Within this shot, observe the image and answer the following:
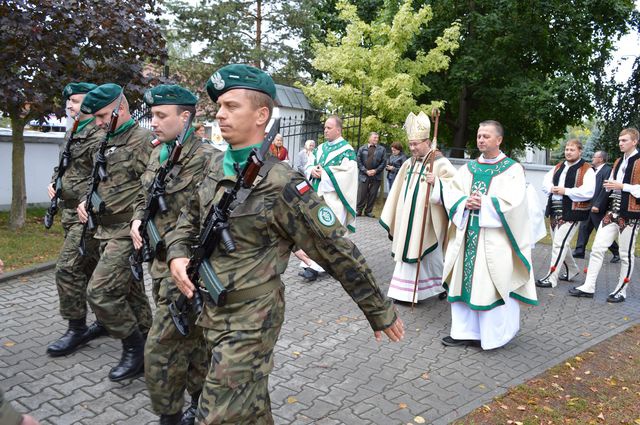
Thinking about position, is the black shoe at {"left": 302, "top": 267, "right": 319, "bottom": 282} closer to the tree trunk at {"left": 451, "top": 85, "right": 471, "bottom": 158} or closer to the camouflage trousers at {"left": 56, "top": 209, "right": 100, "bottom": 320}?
the camouflage trousers at {"left": 56, "top": 209, "right": 100, "bottom": 320}


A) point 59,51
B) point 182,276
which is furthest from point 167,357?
point 59,51

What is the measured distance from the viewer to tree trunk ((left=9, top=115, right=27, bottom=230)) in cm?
1012

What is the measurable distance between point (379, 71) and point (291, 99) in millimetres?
2807

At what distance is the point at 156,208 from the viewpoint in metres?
4.08

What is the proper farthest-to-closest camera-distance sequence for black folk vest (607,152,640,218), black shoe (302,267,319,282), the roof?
the roof
black shoe (302,267,319,282)
black folk vest (607,152,640,218)

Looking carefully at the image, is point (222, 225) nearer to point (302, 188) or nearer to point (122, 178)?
point (302, 188)

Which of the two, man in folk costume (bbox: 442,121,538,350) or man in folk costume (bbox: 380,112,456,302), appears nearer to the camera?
man in folk costume (bbox: 442,121,538,350)

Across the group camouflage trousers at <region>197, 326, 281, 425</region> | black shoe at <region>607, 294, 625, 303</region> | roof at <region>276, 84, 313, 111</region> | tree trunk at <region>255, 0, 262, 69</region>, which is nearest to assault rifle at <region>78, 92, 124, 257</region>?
camouflage trousers at <region>197, 326, 281, 425</region>

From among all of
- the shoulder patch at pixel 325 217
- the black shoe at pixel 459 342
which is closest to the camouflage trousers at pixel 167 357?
the shoulder patch at pixel 325 217

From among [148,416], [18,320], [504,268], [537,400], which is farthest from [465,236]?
[18,320]

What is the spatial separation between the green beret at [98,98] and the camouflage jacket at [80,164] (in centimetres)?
29

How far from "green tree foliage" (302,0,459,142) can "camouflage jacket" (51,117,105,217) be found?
41.3ft

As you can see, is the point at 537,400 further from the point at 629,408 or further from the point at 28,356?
the point at 28,356

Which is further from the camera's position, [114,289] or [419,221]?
[419,221]
